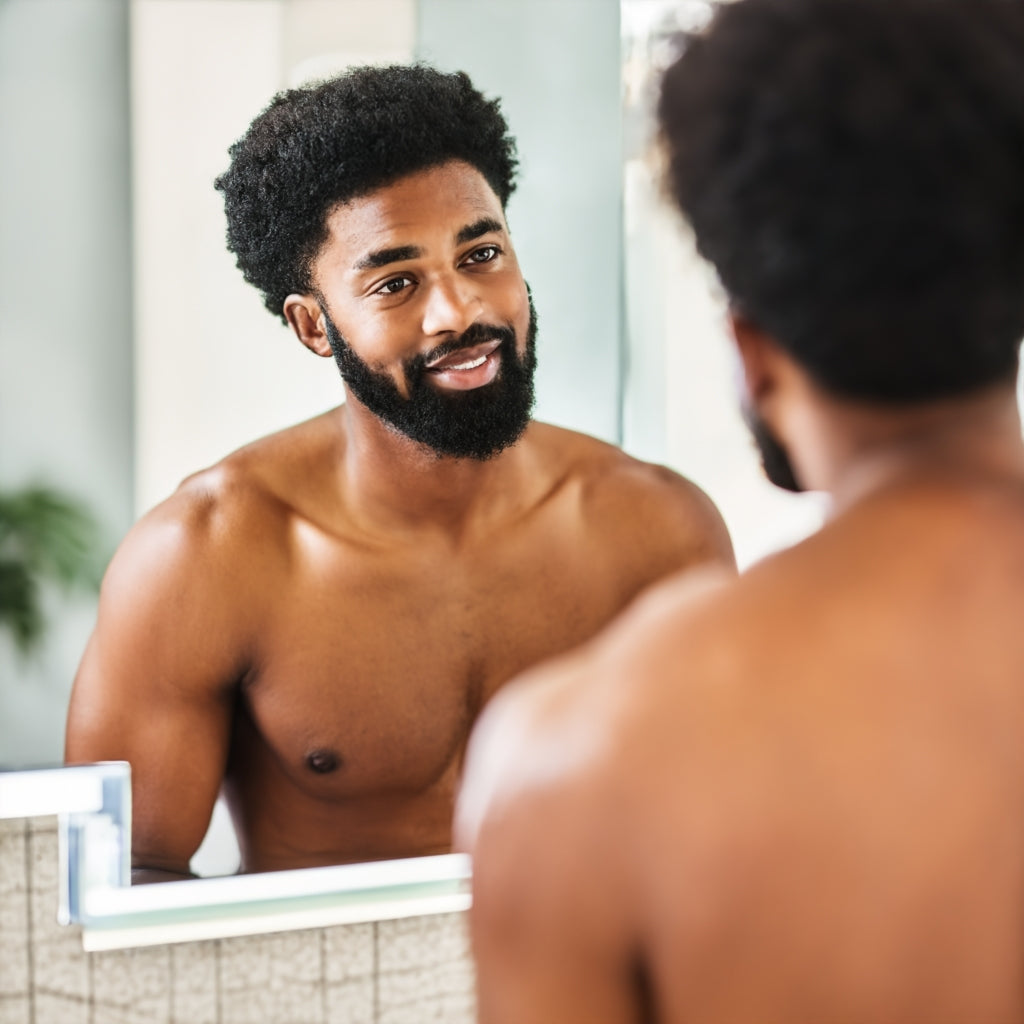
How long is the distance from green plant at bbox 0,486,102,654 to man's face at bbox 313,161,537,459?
9.5 inches

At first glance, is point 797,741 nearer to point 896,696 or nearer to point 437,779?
point 896,696

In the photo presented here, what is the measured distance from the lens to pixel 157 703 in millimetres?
1030

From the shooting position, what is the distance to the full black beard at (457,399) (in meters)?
1.04

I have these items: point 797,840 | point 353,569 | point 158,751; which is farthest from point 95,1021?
point 797,840

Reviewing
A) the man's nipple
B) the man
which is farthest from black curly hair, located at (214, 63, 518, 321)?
the man's nipple

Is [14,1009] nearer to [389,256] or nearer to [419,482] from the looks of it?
[419,482]

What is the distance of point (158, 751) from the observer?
1.03 m

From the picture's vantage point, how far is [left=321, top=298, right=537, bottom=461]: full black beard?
1.04m

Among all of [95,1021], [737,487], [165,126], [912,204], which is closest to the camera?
[912,204]

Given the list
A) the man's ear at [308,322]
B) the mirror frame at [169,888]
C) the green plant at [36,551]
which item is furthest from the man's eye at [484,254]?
the mirror frame at [169,888]

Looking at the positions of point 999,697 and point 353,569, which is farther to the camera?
point 353,569

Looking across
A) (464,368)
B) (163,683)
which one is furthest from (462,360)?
(163,683)

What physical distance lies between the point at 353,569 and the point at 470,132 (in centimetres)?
37

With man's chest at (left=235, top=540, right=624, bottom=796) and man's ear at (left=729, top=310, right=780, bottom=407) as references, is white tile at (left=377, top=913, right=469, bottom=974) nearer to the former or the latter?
man's chest at (left=235, top=540, right=624, bottom=796)
